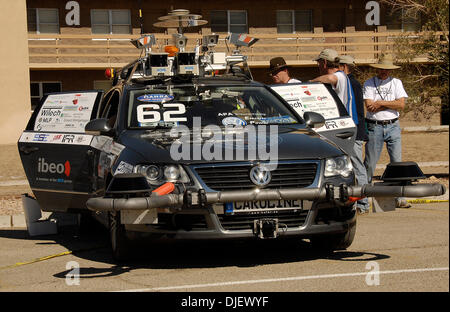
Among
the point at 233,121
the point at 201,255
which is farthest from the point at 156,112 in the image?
the point at 201,255

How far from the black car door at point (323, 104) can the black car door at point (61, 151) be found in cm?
215

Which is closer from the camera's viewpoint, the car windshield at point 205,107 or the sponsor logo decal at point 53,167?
the car windshield at point 205,107

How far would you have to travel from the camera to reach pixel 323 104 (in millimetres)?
9758

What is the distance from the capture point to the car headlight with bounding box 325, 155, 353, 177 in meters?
7.15

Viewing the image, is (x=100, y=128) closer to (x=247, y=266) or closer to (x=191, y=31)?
(x=247, y=266)

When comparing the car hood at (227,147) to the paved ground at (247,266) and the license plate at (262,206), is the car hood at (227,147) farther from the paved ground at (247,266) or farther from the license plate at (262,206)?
the paved ground at (247,266)

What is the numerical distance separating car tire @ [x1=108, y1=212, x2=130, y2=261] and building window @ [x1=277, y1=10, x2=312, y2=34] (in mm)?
27894

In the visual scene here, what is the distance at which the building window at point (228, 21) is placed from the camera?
111 feet

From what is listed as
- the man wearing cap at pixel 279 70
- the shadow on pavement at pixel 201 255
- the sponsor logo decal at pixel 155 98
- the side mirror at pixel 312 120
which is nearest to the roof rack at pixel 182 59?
the sponsor logo decal at pixel 155 98

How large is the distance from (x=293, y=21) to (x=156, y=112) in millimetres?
27188

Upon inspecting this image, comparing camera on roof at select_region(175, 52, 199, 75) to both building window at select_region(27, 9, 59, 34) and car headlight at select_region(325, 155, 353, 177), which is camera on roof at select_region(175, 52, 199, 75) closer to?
car headlight at select_region(325, 155, 353, 177)

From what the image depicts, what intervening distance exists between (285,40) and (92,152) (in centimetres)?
2652

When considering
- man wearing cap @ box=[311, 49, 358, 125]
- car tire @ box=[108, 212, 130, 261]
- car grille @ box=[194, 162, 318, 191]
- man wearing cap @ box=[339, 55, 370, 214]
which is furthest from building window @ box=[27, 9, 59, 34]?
car grille @ box=[194, 162, 318, 191]
